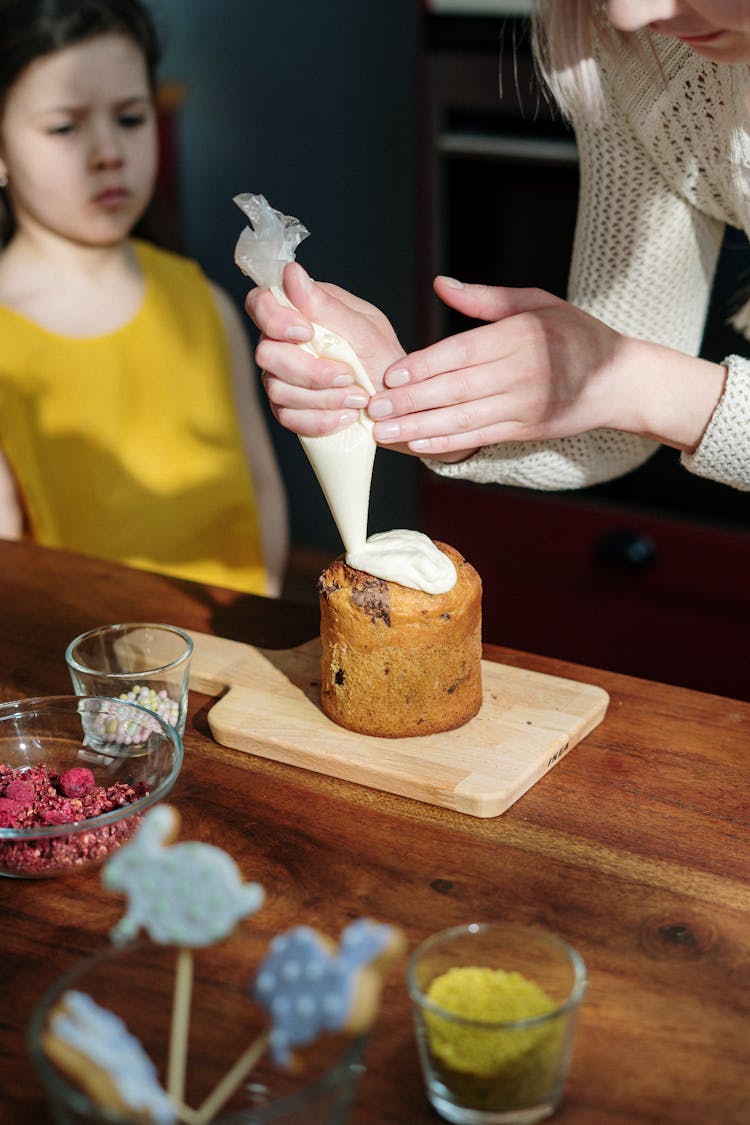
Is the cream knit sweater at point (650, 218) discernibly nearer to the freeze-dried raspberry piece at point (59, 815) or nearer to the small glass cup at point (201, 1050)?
the freeze-dried raspberry piece at point (59, 815)

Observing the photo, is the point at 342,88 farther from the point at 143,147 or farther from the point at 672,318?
the point at 672,318

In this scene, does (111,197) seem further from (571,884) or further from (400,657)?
(571,884)

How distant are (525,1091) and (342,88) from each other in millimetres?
2689

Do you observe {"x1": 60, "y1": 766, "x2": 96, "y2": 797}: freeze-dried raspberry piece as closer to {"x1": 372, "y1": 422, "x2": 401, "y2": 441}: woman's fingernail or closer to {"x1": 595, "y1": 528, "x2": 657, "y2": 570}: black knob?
{"x1": 372, "y1": 422, "x2": 401, "y2": 441}: woman's fingernail

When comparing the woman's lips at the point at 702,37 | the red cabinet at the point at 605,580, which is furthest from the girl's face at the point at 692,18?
the red cabinet at the point at 605,580

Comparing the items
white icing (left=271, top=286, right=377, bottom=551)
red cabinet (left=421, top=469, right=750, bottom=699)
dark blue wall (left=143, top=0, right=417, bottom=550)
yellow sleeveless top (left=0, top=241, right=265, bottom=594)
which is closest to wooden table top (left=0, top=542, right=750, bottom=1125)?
white icing (left=271, top=286, right=377, bottom=551)

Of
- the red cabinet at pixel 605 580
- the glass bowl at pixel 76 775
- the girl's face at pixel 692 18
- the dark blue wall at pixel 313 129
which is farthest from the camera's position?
the dark blue wall at pixel 313 129

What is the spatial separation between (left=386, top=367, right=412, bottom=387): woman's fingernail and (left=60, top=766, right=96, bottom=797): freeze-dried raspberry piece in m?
0.43

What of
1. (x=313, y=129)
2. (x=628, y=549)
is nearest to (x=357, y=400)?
(x=628, y=549)

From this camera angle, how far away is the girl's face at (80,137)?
1791mm

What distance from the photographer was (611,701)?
1188 millimetres

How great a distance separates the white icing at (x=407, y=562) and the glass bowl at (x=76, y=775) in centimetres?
24

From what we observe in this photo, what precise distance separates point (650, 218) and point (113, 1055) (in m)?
1.14

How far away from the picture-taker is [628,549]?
2.48 m
